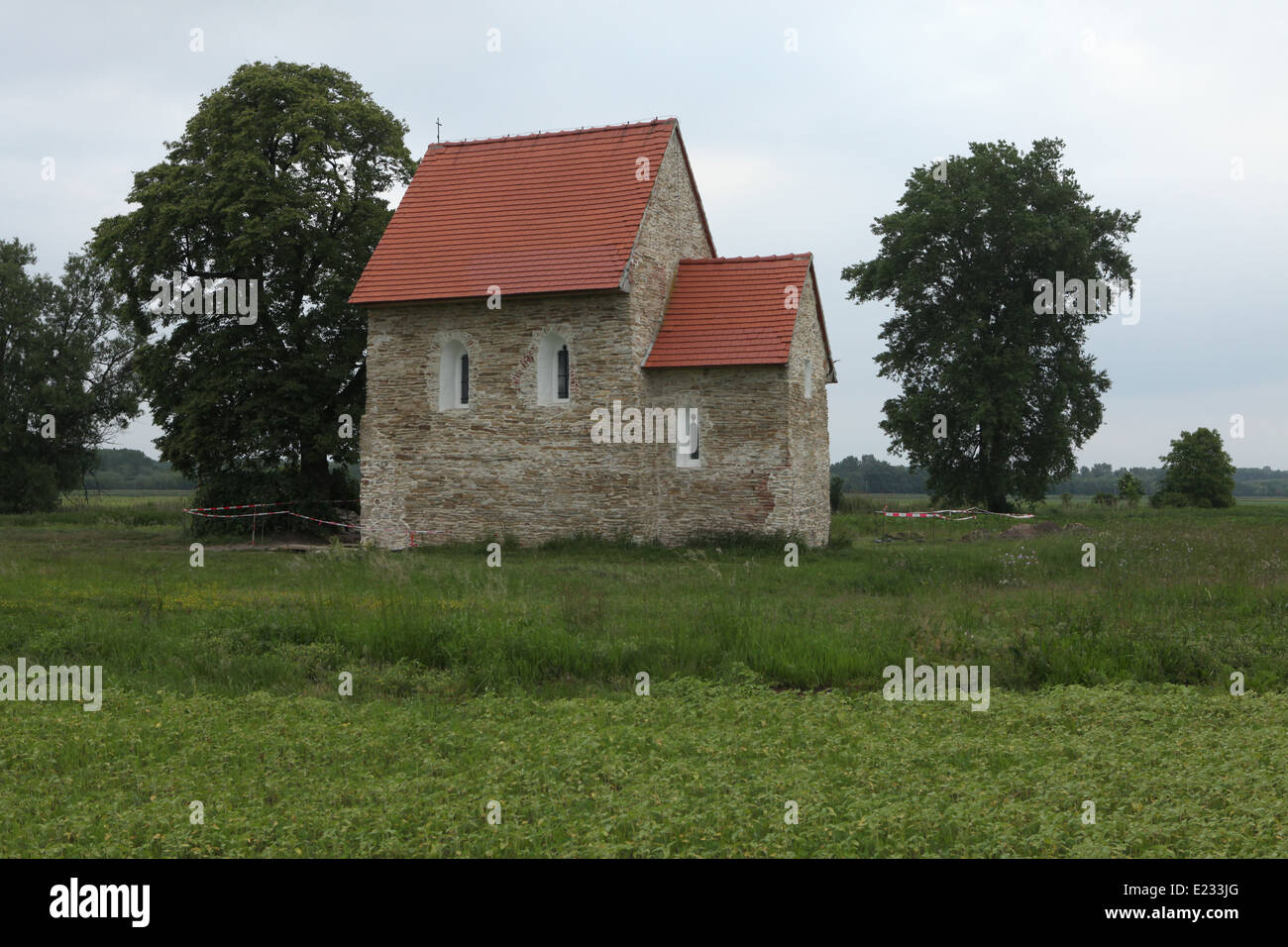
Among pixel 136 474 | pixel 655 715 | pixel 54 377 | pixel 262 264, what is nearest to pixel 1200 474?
pixel 262 264

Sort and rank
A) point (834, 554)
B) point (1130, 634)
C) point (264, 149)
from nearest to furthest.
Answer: point (1130, 634), point (834, 554), point (264, 149)

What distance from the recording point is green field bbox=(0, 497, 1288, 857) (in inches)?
248

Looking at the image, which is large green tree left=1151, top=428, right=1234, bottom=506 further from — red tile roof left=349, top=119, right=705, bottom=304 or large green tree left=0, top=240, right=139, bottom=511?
large green tree left=0, top=240, right=139, bottom=511

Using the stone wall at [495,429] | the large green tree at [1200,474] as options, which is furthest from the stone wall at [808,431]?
the large green tree at [1200,474]

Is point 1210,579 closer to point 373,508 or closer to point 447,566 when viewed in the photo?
point 447,566

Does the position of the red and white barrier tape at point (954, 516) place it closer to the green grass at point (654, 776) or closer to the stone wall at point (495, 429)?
the stone wall at point (495, 429)

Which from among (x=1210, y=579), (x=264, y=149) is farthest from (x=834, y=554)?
(x=264, y=149)

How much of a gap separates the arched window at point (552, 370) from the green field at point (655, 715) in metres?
7.75

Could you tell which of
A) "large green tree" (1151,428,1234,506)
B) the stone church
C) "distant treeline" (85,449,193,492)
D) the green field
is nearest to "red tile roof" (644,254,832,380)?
the stone church

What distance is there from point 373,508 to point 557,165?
9.78m

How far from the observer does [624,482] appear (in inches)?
960

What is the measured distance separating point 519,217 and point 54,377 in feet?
103

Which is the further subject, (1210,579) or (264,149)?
(264,149)

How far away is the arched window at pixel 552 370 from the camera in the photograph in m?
25.3
